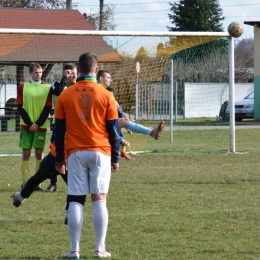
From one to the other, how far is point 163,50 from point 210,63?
34.8ft

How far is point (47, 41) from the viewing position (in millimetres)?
25188

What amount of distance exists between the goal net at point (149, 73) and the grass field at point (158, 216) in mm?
3800

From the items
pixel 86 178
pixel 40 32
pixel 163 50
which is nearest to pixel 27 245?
pixel 86 178

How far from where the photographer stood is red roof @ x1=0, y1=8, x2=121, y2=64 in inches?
872

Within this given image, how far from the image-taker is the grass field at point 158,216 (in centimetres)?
661

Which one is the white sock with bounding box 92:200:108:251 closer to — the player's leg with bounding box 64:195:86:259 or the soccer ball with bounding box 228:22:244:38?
the player's leg with bounding box 64:195:86:259

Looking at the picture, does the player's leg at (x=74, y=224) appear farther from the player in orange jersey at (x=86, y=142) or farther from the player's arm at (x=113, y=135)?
the player's arm at (x=113, y=135)

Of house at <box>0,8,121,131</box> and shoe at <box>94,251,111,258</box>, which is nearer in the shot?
shoe at <box>94,251,111,258</box>

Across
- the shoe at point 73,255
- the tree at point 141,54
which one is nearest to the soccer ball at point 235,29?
the tree at point 141,54

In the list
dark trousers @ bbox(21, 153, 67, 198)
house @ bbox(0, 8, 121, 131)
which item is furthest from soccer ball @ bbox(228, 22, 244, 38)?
dark trousers @ bbox(21, 153, 67, 198)

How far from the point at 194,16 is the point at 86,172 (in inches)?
2139

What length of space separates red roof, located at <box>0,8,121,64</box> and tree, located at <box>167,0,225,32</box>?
28.2 m

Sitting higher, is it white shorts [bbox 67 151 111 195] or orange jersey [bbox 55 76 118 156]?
orange jersey [bbox 55 76 118 156]

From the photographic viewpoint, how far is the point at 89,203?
Answer: 9.36 m
